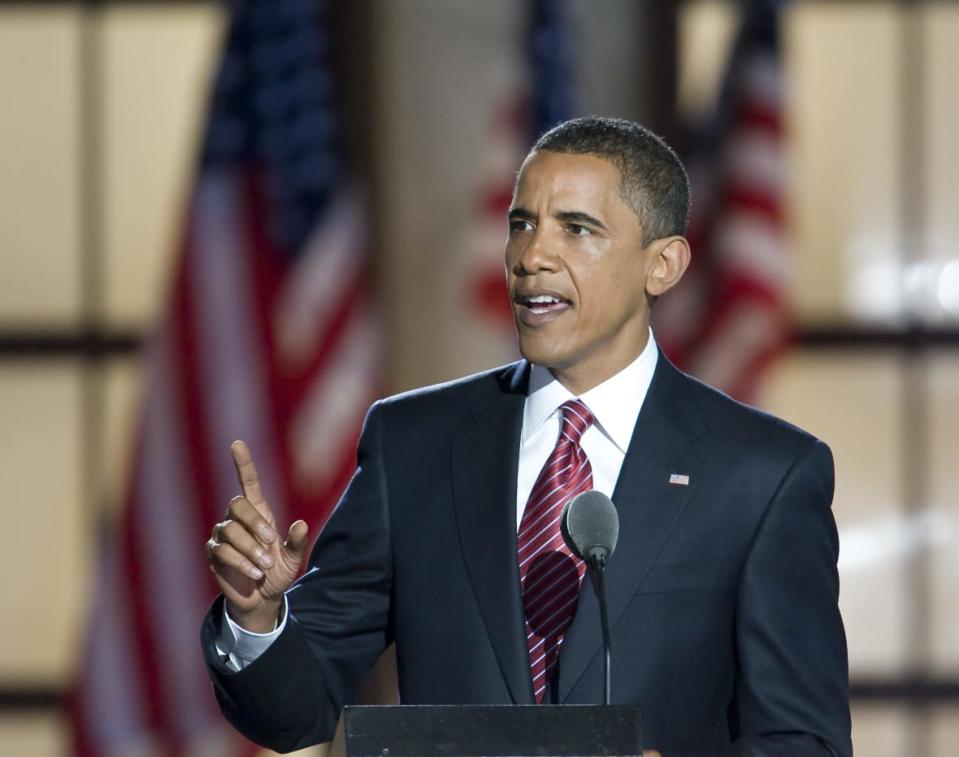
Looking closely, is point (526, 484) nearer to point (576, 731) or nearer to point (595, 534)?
point (595, 534)

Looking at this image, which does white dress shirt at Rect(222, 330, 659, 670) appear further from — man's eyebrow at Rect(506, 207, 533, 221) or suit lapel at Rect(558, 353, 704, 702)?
man's eyebrow at Rect(506, 207, 533, 221)

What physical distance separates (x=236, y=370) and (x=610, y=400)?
3.21 meters

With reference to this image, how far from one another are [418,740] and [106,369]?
4.20 metres

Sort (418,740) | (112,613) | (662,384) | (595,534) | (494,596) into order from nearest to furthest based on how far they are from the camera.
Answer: (418,740) < (595,534) < (494,596) < (662,384) < (112,613)

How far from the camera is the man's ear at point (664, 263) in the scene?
8.18ft

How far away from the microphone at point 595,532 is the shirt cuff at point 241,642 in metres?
0.43

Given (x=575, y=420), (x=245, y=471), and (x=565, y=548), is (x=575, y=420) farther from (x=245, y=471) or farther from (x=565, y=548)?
(x=245, y=471)

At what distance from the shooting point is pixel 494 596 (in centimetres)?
231

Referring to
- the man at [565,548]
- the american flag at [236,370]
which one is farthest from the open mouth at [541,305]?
the american flag at [236,370]

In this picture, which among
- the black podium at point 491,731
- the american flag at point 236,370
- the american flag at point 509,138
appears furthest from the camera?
the american flag at point 509,138

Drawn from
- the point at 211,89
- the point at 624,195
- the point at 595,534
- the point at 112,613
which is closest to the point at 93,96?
the point at 211,89

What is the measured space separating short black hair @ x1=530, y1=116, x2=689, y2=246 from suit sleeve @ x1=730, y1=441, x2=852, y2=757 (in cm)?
41

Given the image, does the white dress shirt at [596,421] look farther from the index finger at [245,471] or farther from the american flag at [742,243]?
the american flag at [742,243]

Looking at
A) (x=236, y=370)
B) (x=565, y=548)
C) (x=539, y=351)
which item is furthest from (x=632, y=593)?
(x=236, y=370)
